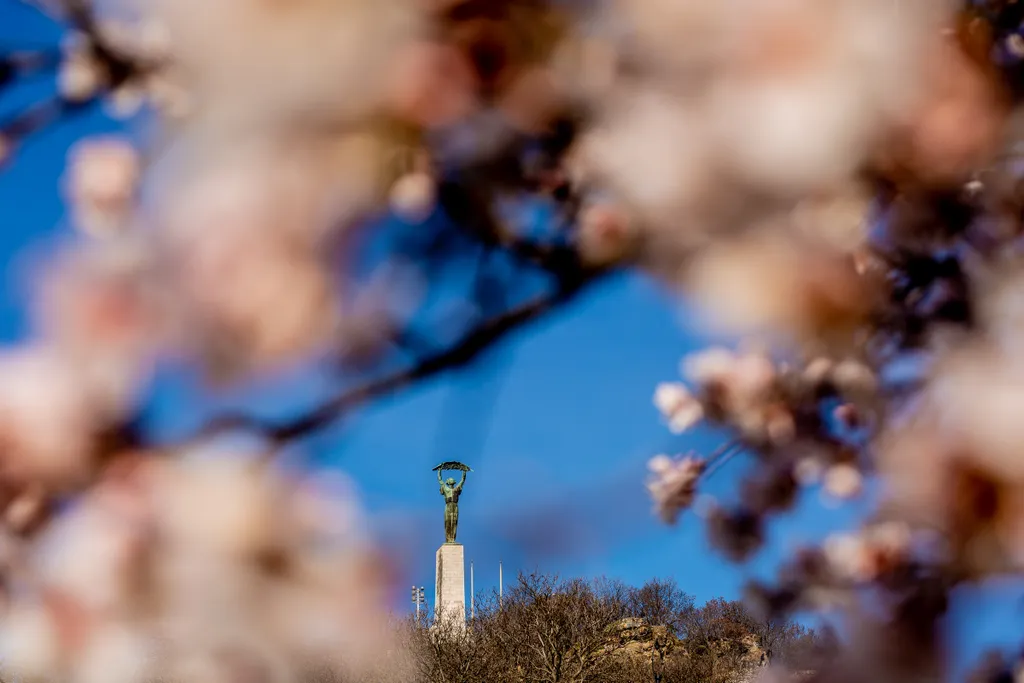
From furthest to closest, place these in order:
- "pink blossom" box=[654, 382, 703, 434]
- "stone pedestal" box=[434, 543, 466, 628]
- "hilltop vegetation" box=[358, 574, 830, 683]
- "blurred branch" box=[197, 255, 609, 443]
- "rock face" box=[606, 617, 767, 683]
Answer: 1. "rock face" box=[606, 617, 767, 683]
2. "hilltop vegetation" box=[358, 574, 830, 683]
3. "stone pedestal" box=[434, 543, 466, 628]
4. "pink blossom" box=[654, 382, 703, 434]
5. "blurred branch" box=[197, 255, 609, 443]

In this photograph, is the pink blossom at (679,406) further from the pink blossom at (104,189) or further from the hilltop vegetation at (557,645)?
the hilltop vegetation at (557,645)

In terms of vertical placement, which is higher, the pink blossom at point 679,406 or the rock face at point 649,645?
the rock face at point 649,645

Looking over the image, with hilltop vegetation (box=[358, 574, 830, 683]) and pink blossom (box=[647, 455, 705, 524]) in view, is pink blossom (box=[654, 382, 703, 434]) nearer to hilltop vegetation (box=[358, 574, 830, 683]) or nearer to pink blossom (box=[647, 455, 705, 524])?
pink blossom (box=[647, 455, 705, 524])

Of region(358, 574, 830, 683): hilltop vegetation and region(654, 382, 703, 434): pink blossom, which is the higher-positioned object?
region(358, 574, 830, 683): hilltop vegetation

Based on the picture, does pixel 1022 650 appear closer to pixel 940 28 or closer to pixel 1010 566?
pixel 1010 566

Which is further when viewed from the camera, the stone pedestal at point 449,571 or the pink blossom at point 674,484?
the stone pedestal at point 449,571

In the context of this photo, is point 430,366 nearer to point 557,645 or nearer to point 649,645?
point 557,645

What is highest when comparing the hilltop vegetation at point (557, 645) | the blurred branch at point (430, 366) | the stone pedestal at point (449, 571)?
the hilltop vegetation at point (557, 645)

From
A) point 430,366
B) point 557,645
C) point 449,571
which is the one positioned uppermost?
point 557,645

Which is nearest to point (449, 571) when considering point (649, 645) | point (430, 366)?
point (430, 366)

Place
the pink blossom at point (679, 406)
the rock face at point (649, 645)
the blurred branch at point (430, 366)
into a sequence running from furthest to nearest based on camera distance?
the rock face at point (649, 645) < the pink blossom at point (679, 406) < the blurred branch at point (430, 366)

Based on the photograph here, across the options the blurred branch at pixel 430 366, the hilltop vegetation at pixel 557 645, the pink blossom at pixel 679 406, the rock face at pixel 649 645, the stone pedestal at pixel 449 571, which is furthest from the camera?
the rock face at pixel 649 645

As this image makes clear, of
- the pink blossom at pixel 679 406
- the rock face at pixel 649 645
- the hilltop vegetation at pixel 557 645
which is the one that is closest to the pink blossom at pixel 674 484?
the pink blossom at pixel 679 406

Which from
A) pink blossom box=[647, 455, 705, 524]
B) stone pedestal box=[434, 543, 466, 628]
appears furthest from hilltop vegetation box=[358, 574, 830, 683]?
pink blossom box=[647, 455, 705, 524]
